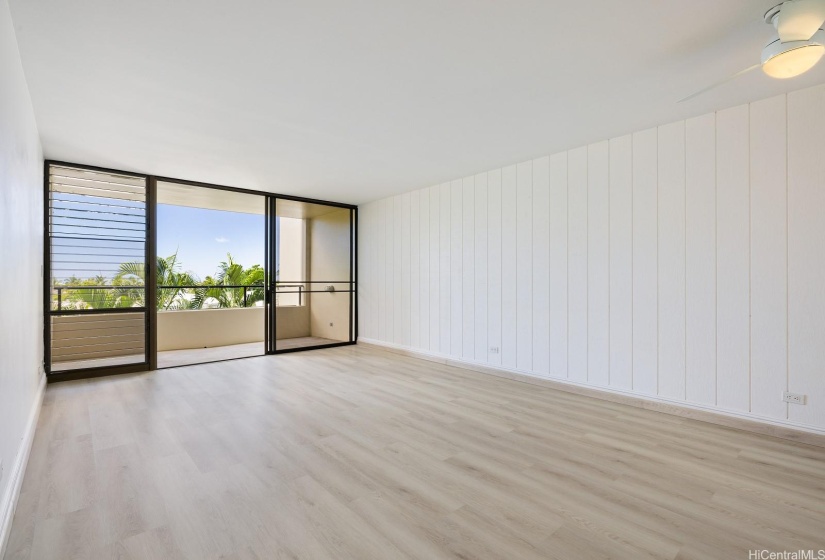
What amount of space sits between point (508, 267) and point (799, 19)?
10.2ft

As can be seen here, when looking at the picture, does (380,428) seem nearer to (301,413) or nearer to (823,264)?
(301,413)

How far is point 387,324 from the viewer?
6.54 metres

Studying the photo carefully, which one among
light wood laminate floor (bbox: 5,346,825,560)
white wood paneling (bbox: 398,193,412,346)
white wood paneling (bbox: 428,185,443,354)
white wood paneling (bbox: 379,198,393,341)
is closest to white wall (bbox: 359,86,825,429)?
white wood paneling (bbox: 428,185,443,354)

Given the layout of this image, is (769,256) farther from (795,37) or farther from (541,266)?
(541,266)

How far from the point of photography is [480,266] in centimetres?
502

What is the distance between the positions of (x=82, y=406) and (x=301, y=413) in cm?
211

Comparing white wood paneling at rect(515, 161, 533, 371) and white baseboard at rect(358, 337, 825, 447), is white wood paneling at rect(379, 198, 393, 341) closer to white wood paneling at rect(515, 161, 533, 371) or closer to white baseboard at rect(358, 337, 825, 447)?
white baseboard at rect(358, 337, 825, 447)

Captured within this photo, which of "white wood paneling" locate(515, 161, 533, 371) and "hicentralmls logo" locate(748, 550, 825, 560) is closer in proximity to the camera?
"hicentralmls logo" locate(748, 550, 825, 560)

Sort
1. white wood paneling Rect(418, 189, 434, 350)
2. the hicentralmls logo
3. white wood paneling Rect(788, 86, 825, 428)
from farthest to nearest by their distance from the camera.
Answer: white wood paneling Rect(418, 189, 434, 350)
white wood paneling Rect(788, 86, 825, 428)
the hicentralmls logo

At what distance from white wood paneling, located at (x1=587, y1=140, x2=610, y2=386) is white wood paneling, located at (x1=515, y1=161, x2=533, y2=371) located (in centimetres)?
66

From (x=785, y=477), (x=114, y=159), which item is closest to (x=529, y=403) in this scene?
(x=785, y=477)

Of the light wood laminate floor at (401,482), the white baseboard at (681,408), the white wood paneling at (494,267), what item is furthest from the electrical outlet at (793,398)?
the white wood paneling at (494,267)

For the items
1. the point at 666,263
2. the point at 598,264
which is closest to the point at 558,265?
the point at 598,264

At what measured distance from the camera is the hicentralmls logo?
5.34 ft
